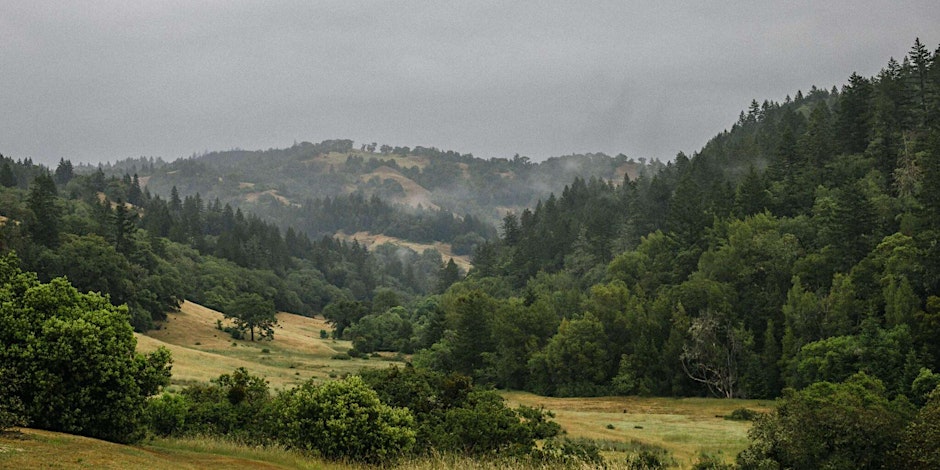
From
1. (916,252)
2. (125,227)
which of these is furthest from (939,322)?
(125,227)

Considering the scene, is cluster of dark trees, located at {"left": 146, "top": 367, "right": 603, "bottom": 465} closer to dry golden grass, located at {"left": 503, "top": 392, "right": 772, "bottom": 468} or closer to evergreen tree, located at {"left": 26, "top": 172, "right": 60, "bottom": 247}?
dry golden grass, located at {"left": 503, "top": 392, "right": 772, "bottom": 468}

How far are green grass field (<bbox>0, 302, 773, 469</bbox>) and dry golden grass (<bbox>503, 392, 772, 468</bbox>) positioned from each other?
0.09 meters

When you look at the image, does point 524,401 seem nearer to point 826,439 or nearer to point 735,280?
point 735,280

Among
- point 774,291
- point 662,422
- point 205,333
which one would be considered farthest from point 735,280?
point 205,333

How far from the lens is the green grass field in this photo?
19627mm

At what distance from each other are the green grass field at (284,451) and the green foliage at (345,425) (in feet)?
3.74

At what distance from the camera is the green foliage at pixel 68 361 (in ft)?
72.0

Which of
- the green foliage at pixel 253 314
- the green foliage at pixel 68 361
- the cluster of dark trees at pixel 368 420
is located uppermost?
the green foliage at pixel 68 361

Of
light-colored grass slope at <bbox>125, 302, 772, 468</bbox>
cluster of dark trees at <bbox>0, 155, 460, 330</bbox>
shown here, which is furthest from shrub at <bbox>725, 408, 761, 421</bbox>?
cluster of dark trees at <bbox>0, 155, 460, 330</bbox>

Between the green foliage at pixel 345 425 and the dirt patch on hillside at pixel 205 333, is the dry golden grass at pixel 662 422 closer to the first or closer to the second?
the green foliage at pixel 345 425

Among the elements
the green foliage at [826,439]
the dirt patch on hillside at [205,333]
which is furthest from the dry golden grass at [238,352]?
the green foliage at [826,439]

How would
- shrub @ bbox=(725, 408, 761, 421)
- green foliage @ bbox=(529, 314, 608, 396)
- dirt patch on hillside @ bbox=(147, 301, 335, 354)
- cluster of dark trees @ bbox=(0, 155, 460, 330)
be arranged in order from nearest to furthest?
shrub @ bbox=(725, 408, 761, 421)
green foliage @ bbox=(529, 314, 608, 396)
cluster of dark trees @ bbox=(0, 155, 460, 330)
dirt patch on hillside @ bbox=(147, 301, 335, 354)

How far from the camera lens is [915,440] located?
104 ft

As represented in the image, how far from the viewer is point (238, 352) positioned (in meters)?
107
